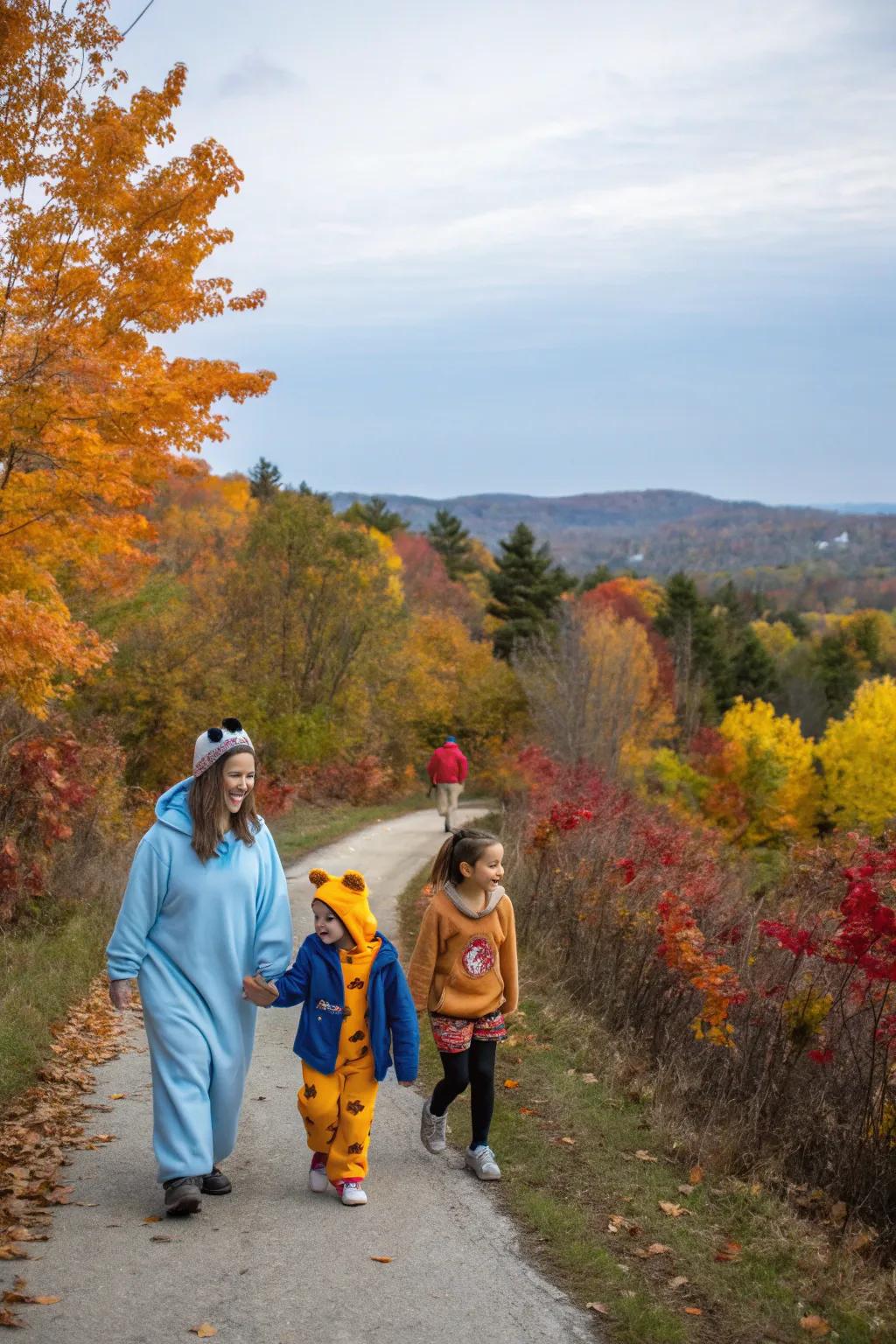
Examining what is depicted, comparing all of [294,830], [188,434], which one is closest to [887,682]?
[294,830]

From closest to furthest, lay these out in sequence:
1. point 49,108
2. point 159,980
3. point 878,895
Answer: point 159,980 < point 878,895 < point 49,108

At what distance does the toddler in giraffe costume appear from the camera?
5492mm

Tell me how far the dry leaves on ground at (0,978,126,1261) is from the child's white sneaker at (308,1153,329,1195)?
1.05 m

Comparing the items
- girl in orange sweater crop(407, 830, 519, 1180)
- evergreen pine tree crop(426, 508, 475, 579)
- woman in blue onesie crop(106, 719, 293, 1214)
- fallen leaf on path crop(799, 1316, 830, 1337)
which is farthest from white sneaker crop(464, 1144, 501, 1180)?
evergreen pine tree crop(426, 508, 475, 579)

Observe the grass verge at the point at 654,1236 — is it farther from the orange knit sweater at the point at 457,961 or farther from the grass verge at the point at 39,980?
the grass verge at the point at 39,980

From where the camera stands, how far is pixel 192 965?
533 cm

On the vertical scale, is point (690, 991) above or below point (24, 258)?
below

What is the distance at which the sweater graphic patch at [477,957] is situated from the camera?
19.6ft

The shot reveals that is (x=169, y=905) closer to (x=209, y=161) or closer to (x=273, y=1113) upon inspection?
(x=273, y=1113)

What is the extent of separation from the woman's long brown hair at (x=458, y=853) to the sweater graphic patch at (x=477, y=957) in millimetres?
301

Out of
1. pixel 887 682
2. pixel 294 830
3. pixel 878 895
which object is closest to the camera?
pixel 878 895

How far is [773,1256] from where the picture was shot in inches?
216

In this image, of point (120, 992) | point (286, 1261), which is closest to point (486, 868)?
point (120, 992)

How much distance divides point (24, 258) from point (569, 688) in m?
28.5
